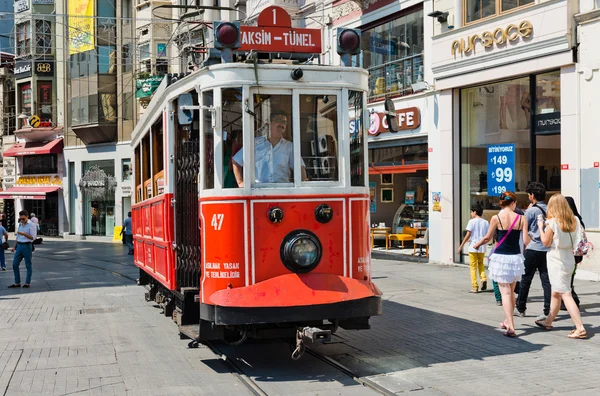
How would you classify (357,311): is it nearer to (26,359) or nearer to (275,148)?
(275,148)

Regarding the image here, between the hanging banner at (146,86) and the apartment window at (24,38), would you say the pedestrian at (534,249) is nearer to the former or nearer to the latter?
the hanging banner at (146,86)

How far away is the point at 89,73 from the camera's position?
136 ft

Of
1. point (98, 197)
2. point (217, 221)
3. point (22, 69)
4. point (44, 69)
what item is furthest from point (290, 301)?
point (22, 69)

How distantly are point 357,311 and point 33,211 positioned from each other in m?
44.1

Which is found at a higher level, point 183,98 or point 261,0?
point 261,0

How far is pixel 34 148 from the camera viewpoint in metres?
45.8

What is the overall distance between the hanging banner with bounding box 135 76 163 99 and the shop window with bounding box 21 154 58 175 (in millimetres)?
11693

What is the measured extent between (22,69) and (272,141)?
4267 centimetres

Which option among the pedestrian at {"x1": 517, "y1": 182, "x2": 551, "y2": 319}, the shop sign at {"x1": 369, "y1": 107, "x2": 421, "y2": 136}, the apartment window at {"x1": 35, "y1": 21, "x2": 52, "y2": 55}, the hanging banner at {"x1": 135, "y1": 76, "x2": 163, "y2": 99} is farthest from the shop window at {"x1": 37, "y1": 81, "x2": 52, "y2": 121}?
the pedestrian at {"x1": 517, "y1": 182, "x2": 551, "y2": 319}

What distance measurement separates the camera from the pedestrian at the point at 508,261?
9.04m

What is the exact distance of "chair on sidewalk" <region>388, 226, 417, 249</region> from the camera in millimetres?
21188

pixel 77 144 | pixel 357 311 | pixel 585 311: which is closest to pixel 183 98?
pixel 357 311

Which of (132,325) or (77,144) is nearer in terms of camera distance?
(132,325)

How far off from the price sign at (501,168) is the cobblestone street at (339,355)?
4357mm
